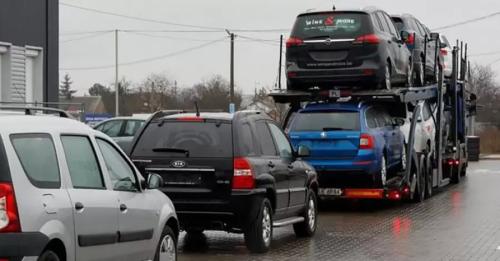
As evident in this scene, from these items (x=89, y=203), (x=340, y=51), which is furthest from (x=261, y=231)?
(x=340, y=51)

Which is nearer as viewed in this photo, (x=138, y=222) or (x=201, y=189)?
(x=138, y=222)

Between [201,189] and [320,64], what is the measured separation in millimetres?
7348

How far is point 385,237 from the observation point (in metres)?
13.5

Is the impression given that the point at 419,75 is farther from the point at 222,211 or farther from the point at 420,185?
the point at 222,211

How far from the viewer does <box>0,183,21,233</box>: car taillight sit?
20.6 feet

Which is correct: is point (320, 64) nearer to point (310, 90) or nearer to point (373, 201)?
point (310, 90)

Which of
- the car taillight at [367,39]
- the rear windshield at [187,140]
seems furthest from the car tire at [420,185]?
the rear windshield at [187,140]

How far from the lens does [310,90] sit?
18281 millimetres

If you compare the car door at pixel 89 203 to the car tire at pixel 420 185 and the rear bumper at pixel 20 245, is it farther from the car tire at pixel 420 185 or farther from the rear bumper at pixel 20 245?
the car tire at pixel 420 185

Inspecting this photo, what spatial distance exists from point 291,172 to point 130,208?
4.92m

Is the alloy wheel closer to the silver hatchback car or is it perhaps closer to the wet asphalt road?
the silver hatchback car

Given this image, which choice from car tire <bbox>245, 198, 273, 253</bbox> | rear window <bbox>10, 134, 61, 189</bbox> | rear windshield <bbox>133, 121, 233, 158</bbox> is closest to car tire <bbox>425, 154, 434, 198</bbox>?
car tire <bbox>245, 198, 273, 253</bbox>

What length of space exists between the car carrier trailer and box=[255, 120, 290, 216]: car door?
4.79 m

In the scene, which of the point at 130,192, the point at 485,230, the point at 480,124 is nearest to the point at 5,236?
the point at 130,192
